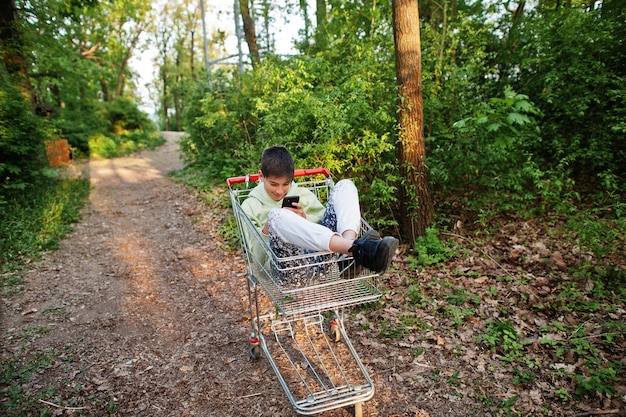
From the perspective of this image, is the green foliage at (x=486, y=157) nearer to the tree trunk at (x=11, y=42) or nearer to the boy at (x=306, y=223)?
the boy at (x=306, y=223)

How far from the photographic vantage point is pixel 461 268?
5.00 meters

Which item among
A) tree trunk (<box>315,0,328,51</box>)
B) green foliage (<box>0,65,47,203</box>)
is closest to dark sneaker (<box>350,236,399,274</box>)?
tree trunk (<box>315,0,328,51</box>)

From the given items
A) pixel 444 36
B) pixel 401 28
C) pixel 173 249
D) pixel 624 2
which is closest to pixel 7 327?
pixel 173 249

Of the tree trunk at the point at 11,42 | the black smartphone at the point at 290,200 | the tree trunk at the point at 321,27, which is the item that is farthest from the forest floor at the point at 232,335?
the tree trunk at the point at 11,42

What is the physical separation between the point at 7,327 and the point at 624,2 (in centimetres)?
900

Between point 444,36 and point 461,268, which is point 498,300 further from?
point 444,36

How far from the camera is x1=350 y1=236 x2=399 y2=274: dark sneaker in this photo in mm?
2557

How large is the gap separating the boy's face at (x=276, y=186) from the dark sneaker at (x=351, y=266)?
0.82 metres

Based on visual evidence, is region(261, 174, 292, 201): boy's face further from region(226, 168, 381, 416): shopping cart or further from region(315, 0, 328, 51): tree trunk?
region(315, 0, 328, 51): tree trunk

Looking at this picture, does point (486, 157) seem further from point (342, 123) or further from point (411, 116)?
point (342, 123)

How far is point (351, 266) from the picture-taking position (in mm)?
2949

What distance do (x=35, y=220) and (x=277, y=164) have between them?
565 cm

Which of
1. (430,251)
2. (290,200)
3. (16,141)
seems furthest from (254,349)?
(16,141)

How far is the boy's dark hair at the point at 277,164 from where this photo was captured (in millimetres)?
3340
